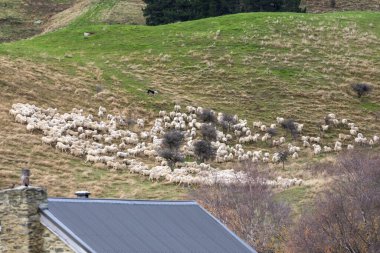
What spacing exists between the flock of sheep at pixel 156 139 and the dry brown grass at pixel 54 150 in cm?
113

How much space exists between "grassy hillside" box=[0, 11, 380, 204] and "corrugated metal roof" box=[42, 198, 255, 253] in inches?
1220

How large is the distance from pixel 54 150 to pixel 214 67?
99.0 ft

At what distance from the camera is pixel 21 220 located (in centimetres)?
2214

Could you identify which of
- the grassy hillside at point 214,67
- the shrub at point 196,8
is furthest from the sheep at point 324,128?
the shrub at point 196,8

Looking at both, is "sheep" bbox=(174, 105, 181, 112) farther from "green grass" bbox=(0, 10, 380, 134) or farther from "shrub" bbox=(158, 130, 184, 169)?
"shrub" bbox=(158, 130, 184, 169)

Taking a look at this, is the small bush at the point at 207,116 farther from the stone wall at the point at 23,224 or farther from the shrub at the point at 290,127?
the stone wall at the point at 23,224

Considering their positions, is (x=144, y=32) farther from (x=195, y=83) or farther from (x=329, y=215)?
(x=329, y=215)

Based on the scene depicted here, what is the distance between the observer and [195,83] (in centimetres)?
8294

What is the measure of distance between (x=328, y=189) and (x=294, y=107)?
3347 centimetres

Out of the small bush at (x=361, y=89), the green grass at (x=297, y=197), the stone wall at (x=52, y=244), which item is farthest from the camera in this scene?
the small bush at (x=361, y=89)

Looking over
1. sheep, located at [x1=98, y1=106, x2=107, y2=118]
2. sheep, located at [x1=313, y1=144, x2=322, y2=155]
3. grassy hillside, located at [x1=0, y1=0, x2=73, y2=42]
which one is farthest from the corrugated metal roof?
grassy hillside, located at [x1=0, y1=0, x2=73, y2=42]

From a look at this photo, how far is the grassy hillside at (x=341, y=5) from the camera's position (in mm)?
112625

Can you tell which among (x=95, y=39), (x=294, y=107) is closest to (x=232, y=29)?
(x=95, y=39)

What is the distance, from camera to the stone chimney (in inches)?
869
